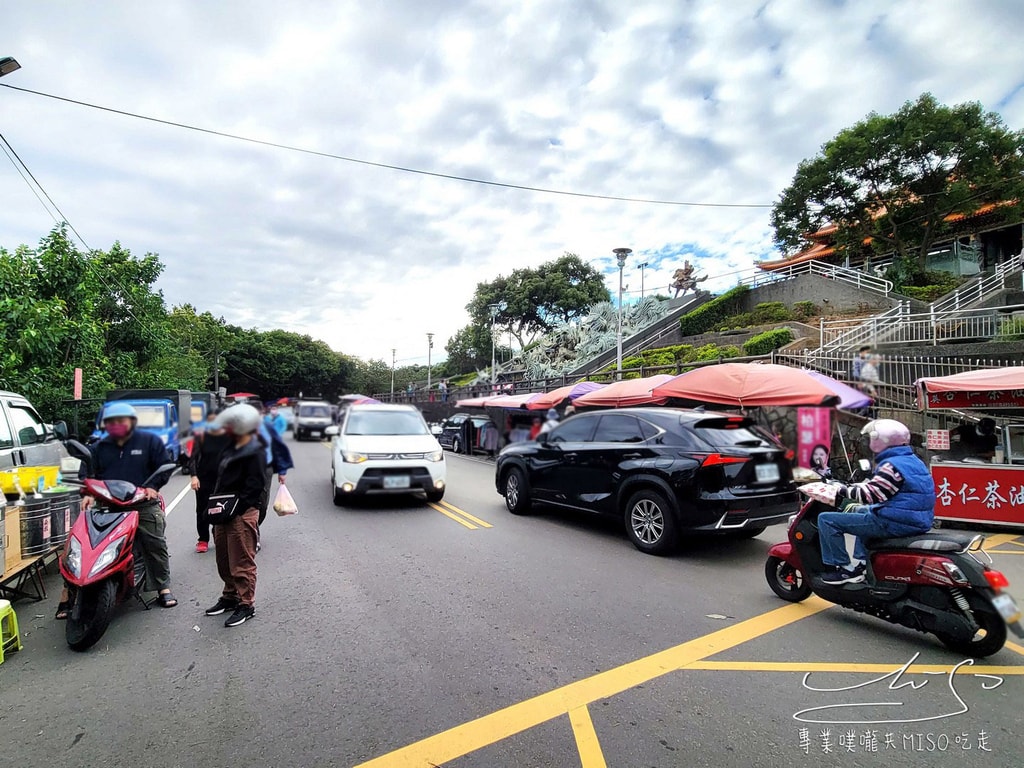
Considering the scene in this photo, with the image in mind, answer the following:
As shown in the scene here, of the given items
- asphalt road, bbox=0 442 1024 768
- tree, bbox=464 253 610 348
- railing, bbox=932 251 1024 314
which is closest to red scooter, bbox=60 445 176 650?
asphalt road, bbox=0 442 1024 768

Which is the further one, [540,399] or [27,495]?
[540,399]

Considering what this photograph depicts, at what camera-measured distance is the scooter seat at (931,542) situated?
353 centimetres

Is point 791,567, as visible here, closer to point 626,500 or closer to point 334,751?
point 626,500

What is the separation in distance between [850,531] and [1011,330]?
11.0 m

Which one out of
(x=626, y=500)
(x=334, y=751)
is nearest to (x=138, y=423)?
(x=334, y=751)

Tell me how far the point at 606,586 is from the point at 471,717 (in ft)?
7.70

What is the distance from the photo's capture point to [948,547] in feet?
11.6

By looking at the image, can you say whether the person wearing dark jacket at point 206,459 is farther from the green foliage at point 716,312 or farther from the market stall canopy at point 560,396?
the green foliage at point 716,312

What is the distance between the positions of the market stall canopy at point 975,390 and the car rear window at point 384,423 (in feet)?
26.2

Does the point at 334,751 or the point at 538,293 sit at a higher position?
the point at 538,293

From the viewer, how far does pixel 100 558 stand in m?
3.71

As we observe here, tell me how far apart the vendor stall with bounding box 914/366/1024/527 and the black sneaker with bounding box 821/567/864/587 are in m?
5.08

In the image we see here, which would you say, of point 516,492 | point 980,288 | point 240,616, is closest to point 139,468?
point 240,616

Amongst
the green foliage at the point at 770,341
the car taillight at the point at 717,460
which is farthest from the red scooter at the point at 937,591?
the green foliage at the point at 770,341
